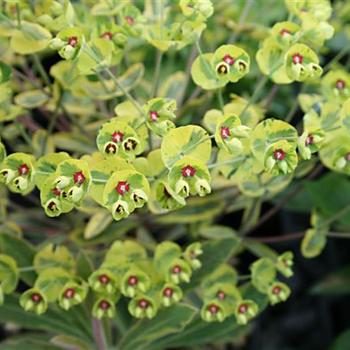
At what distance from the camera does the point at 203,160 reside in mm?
736

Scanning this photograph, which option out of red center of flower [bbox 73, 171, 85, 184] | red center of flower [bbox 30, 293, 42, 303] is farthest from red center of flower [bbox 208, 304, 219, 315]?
red center of flower [bbox 73, 171, 85, 184]

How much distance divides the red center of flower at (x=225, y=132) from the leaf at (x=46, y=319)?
16.3 inches

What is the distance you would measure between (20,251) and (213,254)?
27 cm

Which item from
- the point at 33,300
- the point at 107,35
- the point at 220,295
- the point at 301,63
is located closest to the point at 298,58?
the point at 301,63

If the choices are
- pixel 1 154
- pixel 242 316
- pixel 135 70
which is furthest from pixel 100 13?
pixel 242 316

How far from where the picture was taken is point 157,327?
3.18 feet

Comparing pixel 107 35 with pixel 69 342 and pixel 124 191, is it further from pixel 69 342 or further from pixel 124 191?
pixel 69 342

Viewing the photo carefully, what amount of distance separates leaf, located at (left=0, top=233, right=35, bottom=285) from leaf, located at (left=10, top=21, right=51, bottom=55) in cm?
25

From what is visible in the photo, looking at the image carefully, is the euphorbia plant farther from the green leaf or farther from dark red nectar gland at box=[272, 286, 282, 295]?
the green leaf

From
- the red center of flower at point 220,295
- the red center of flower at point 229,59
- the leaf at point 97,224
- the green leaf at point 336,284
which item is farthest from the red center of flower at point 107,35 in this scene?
the green leaf at point 336,284

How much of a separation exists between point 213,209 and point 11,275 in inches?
13.3

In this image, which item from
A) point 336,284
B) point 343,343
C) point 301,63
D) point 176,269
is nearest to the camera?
point 301,63

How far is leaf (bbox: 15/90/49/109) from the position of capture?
3.22ft

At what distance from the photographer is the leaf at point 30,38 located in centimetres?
90
